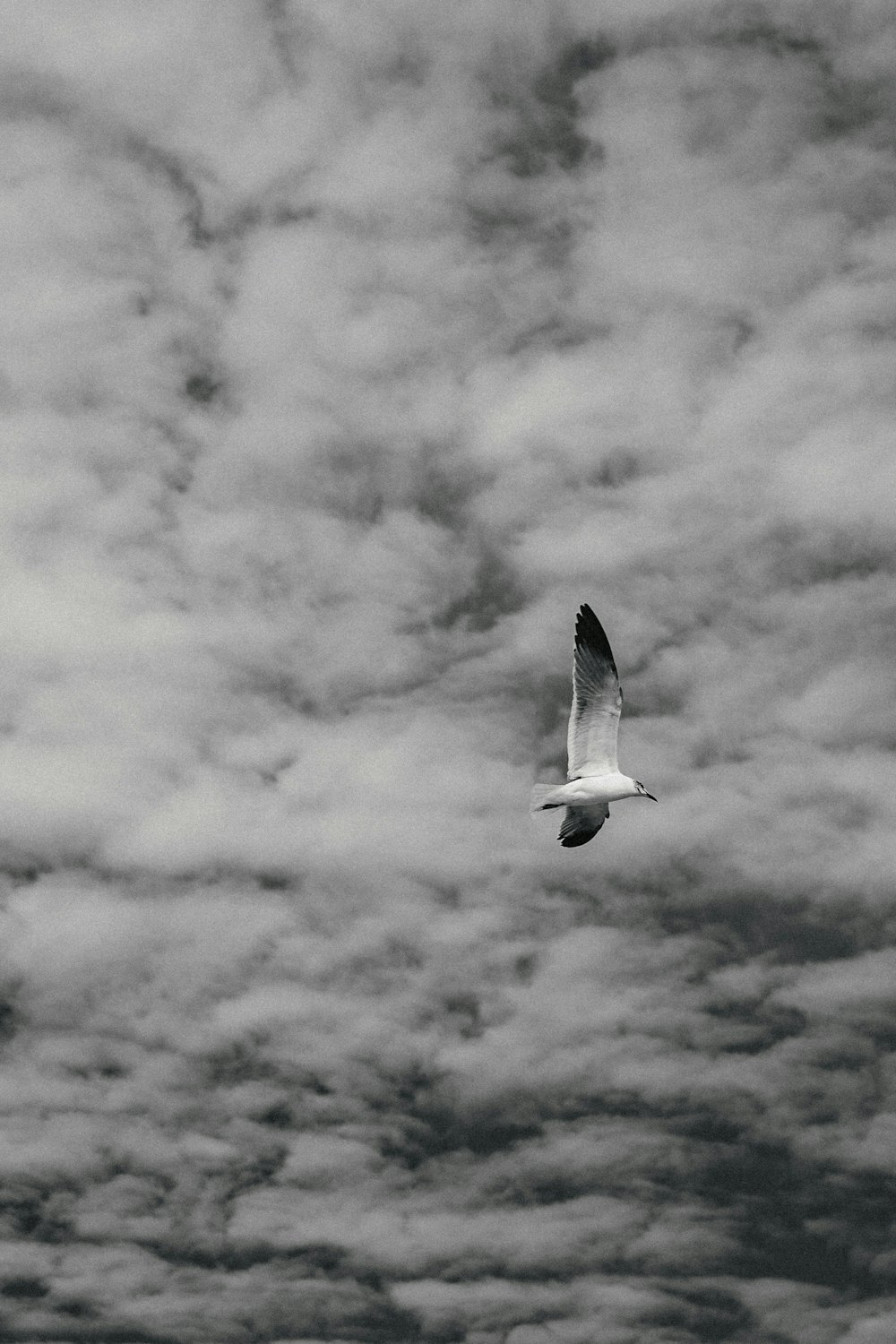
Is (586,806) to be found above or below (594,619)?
below

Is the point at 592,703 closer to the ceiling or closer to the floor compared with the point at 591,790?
closer to the ceiling

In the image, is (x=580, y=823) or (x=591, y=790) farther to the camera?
(x=580, y=823)

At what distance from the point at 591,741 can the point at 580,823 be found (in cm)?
213

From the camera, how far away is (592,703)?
144 feet

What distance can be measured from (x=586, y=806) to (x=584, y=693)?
2.85 meters

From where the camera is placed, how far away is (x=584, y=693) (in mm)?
43875

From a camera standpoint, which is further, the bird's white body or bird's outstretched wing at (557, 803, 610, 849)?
bird's outstretched wing at (557, 803, 610, 849)

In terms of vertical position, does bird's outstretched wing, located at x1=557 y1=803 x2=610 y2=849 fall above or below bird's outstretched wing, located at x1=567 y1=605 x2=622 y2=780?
below

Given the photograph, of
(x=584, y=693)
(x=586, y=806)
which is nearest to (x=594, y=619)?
(x=584, y=693)

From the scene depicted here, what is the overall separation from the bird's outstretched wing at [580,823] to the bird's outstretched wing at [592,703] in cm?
107

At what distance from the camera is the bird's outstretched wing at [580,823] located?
44.7 m

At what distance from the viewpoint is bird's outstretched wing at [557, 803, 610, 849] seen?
44656 millimetres

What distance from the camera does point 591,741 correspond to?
44.3m

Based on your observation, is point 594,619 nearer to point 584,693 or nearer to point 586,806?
point 584,693
